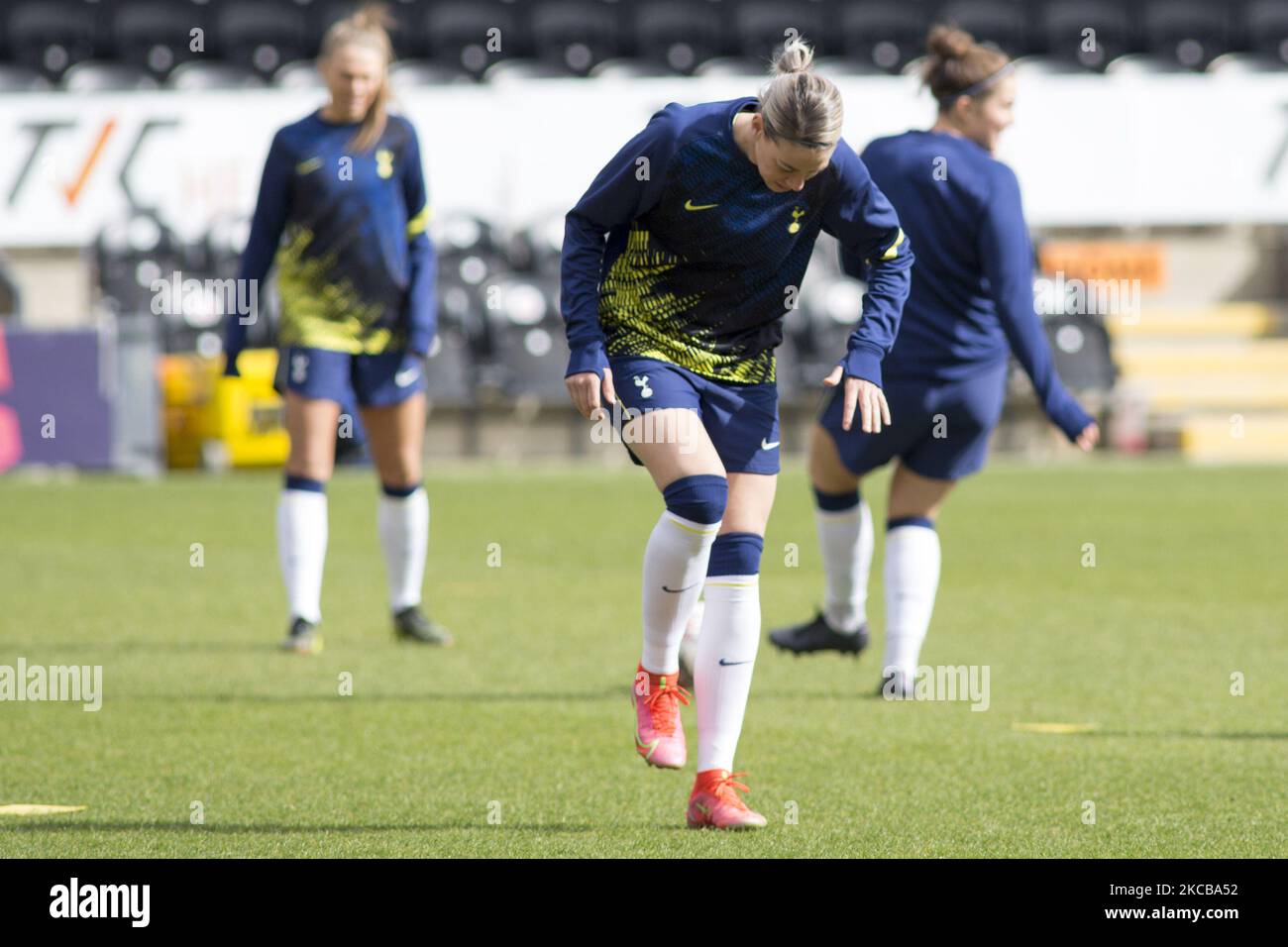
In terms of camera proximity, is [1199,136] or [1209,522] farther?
[1199,136]

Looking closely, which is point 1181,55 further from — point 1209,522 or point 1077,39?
point 1209,522

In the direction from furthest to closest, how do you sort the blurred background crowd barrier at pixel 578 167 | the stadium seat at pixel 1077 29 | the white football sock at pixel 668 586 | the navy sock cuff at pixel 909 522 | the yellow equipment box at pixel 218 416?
the stadium seat at pixel 1077 29, the blurred background crowd barrier at pixel 578 167, the yellow equipment box at pixel 218 416, the navy sock cuff at pixel 909 522, the white football sock at pixel 668 586

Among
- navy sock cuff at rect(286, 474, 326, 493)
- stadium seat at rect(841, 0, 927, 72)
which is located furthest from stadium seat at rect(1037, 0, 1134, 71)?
navy sock cuff at rect(286, 474, 326, 493)

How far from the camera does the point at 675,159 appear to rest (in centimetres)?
429

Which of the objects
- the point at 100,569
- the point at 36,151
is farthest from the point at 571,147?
the point at 100,569

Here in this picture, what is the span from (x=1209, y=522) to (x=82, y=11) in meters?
17.9

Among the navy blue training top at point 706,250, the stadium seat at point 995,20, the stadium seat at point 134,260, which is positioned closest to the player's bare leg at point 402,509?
the navy blue training top at point 706,250

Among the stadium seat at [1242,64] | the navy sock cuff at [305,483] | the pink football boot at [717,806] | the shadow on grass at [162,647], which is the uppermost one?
the stadium seat at [1242,64]

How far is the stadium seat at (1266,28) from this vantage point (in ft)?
85.4

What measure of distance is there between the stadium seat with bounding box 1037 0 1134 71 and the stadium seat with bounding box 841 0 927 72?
165 cm

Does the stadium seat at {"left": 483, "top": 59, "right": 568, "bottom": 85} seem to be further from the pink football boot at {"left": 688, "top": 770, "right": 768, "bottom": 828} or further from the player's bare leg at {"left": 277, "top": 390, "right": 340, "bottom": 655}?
the pink football boot at {"left": 688, "top": 770, "right": 768, "bottom": 828}

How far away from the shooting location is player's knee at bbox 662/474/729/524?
4.29 metres

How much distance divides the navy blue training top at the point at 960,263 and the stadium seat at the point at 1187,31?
21480 millimetres

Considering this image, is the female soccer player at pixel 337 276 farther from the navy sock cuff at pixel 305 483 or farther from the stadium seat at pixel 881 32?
the stadium seat at pixel 881 32
